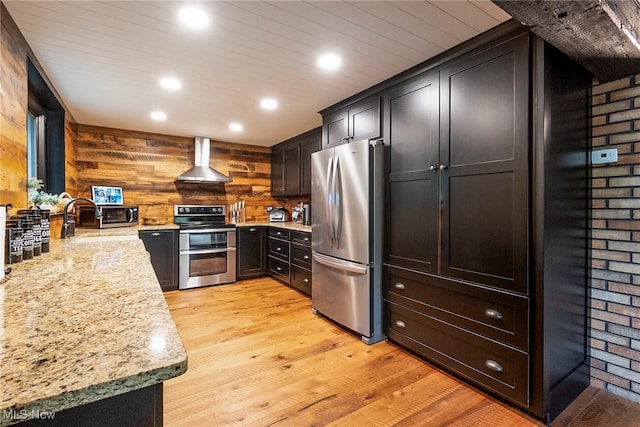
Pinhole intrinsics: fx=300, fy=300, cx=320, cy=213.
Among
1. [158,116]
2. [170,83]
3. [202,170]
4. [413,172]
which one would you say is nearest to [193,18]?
[170,83]

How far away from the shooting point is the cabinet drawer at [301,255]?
3.77 m

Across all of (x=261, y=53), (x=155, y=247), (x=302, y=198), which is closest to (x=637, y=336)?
(x=261, y=53)

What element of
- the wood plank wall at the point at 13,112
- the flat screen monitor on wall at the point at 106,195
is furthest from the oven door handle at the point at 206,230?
the wood plank wall at the point at 13,112

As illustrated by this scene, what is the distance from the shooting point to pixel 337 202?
2.84 metres

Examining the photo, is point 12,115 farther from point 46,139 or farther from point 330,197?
point 330,197

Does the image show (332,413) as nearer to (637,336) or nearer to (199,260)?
(637,336)

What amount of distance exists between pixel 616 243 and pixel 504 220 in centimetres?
77

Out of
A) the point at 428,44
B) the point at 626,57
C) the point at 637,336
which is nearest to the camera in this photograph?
the point at 626,57

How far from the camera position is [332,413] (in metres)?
1.73

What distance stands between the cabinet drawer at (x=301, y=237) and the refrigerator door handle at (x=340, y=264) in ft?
1.71

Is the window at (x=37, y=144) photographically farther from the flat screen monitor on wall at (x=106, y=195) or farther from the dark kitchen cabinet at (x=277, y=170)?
the dark kitchen cabinet at (x=277, y=170)

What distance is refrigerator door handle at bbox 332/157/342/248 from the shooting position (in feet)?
9.25

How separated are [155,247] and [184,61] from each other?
2649 millimetres

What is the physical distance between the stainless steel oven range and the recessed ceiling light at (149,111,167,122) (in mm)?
1394
